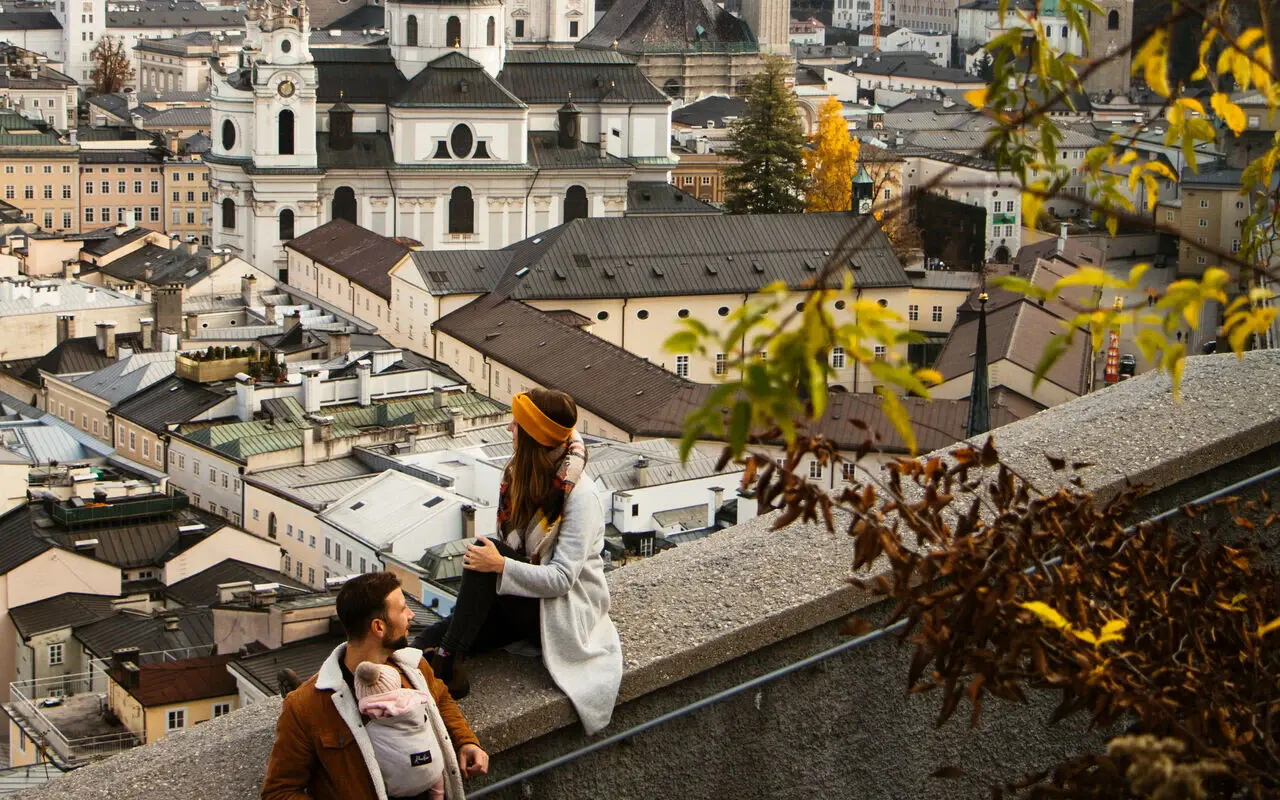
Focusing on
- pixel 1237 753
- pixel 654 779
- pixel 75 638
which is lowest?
pixel 75 638

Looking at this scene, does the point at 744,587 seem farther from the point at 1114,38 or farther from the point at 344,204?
the point at 1114,38

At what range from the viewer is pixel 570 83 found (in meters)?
65.2

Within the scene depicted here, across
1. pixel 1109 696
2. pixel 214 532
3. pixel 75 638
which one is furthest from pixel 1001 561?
pixel 214 532

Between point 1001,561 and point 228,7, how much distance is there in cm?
15059

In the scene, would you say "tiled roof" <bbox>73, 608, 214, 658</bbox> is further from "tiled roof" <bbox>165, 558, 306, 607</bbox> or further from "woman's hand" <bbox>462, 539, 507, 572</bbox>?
"woman's hand" <bbox>462, 539, 507, 572</bbox>

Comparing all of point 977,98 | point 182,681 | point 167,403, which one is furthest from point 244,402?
point 977,98

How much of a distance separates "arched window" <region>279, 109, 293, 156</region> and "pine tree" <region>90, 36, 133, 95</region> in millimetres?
56929

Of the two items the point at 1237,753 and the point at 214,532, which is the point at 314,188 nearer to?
the point at 214,532

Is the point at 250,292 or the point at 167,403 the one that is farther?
the point at 250,292

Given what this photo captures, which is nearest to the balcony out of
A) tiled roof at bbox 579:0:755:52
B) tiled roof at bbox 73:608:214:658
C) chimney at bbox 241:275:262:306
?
tiled roof at bbox 73:608:214:658

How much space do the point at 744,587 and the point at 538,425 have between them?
0.72m

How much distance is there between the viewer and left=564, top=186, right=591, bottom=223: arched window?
63.5 meters

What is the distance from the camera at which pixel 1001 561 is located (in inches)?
175

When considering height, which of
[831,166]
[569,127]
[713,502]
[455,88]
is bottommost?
[713,502]
